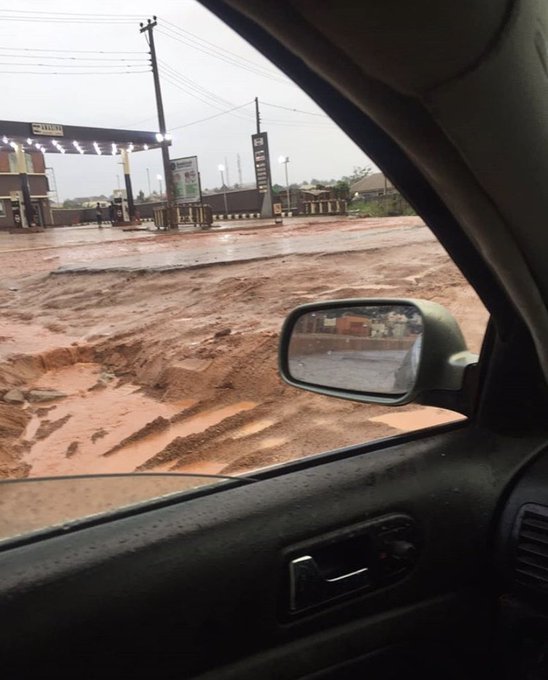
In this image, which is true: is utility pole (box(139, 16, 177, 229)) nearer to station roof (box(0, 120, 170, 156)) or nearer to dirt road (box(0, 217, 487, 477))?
station roof (box(0, 120, 170, 156))

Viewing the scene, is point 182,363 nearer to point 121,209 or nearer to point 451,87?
point 451,87

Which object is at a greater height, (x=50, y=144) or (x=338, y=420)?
(x=50, y=144)

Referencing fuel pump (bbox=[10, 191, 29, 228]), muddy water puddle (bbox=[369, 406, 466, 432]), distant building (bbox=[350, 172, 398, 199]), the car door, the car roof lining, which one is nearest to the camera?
the car roof lining

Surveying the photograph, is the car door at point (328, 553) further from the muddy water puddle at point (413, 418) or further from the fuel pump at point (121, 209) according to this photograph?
the fuel pump at point (121, 209)

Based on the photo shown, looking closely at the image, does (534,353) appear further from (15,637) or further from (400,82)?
(15,637)

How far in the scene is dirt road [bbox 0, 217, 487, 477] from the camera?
4406 millimetres

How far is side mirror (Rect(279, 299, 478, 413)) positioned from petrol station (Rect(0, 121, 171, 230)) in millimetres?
34666

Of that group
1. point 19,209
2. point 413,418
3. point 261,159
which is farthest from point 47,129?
point 413,418

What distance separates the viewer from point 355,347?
2.19 metres

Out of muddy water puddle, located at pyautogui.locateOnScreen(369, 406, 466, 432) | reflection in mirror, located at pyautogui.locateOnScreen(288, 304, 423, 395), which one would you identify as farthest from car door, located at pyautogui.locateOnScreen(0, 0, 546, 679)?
muddy water puddle, located at pyautogui.locateOnScreen(369, 406, 466, 432)

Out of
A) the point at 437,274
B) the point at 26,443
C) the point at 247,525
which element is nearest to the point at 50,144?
the point at 437,274

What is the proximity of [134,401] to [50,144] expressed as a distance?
36867 millimetres

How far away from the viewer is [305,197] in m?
39.7

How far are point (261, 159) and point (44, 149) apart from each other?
49.9 ft
